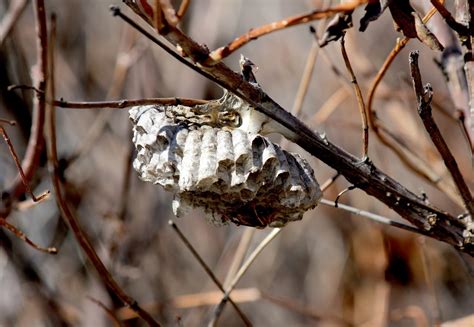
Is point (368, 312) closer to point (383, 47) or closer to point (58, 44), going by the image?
point (383, 47)

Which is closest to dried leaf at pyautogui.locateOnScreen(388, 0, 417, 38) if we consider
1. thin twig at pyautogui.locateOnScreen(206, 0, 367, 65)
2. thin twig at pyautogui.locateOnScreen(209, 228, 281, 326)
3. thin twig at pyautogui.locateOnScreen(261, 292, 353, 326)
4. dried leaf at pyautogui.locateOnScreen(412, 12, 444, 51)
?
dried leaf at pyautogui.locateOnScreen(412, 12, 444, 51)

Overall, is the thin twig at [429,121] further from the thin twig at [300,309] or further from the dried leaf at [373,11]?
the thin twig at [300,309]

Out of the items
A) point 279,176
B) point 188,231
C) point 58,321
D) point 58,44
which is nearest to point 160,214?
point 188,231

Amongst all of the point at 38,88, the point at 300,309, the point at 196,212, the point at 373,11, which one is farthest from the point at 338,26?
the point at 196,212

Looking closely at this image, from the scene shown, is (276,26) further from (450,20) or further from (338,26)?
(450,20)

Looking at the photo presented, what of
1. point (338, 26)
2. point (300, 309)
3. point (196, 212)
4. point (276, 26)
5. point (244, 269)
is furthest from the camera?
point (196, 212)

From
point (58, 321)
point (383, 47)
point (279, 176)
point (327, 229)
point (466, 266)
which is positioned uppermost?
point (383, 47)

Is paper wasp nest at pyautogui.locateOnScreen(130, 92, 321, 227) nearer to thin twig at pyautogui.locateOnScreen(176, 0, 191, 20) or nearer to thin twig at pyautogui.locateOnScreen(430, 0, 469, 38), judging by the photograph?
thin twig at pyautogui.locateOnScreen(176, 0, 191, 20)
